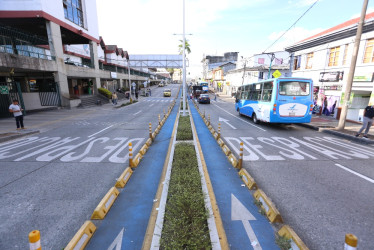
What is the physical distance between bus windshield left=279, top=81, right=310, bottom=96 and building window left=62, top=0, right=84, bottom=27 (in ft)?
91.6

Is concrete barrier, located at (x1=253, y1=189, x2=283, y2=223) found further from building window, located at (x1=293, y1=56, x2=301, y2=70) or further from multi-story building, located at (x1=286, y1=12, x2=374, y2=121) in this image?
building window, located at (x1=293, y1=56, x2=301, y2=70)

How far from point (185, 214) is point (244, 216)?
1.43 meters

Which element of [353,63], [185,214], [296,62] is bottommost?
[185,214]

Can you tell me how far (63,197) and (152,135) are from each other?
5.73m

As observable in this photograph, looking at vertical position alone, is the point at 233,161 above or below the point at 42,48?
below

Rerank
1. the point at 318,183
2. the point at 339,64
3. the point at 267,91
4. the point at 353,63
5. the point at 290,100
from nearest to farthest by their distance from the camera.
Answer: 1. the point at 318,183
2. the point at 353,63
3. the point at 290,100
4. the point at 267,91
5. the point at 339,64

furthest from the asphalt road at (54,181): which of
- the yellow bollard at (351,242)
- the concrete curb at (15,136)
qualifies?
the yellow bollard at (351,242)

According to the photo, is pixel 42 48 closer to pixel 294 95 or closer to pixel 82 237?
pixel 82 237

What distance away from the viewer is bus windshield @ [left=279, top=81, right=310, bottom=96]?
39.8ft

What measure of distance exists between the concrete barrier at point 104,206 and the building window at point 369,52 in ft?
69.1

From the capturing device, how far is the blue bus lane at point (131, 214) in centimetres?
Result: 355

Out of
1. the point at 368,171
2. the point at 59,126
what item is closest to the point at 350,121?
the point at 368,171

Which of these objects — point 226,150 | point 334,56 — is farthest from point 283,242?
point 334,56

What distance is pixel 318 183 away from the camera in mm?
5734
